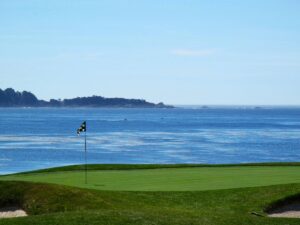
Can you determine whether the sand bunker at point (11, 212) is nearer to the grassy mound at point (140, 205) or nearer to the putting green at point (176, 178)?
the grassy mound at point (140, 205)

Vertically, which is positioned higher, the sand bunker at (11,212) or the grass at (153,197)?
the grass at (153,197)

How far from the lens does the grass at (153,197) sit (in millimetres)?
15828

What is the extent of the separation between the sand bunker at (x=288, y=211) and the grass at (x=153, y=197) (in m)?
0.27

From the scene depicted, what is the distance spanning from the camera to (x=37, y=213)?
17516 millimetres

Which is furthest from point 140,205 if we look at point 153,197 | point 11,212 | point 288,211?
point 288,211

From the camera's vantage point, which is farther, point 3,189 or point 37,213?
point 3,189

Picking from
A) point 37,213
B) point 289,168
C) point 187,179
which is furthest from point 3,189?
point 289,168

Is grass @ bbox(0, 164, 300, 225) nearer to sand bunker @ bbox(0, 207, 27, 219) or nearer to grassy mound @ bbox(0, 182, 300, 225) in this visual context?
grassy mound @ bbox(0, 182, 300, 225)

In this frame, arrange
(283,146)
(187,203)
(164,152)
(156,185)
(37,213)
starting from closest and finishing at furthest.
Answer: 1. (37,213)
2. (187,203)
3. (156,185)
4. (164,152)
5. (283,146)

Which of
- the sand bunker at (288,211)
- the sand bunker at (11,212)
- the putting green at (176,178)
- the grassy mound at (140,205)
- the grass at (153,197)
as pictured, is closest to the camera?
the grassy mound at (140,205)

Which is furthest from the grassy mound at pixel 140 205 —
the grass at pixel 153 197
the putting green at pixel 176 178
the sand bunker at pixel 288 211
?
the putting green at pixel 176 178

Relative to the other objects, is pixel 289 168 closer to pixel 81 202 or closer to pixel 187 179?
pixel 187 179

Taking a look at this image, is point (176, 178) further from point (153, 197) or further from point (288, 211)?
point (288, 211)

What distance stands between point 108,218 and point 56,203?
2.93m
